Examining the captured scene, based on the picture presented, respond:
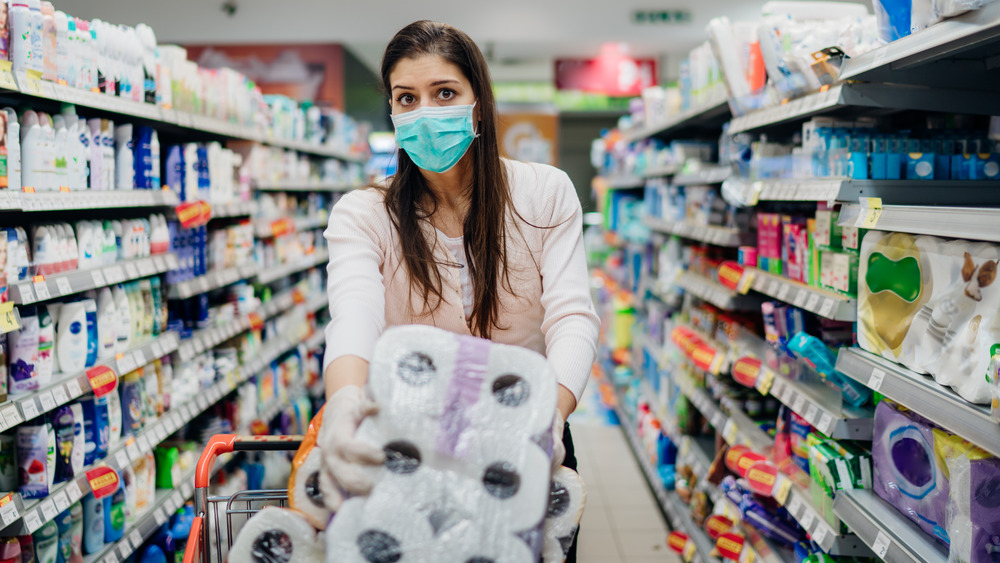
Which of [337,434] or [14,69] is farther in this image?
[14,69]

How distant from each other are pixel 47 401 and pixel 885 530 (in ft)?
7.89

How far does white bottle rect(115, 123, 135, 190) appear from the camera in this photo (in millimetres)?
2826

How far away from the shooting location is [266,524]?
114cm

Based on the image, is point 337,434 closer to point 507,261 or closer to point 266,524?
point 266,524

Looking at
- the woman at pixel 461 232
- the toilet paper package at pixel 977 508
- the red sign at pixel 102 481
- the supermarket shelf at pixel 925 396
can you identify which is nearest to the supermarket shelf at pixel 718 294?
the supermarket shelf at pixel 925 396

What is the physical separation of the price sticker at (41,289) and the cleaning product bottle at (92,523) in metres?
0.81

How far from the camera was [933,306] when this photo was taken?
1697 millimetres

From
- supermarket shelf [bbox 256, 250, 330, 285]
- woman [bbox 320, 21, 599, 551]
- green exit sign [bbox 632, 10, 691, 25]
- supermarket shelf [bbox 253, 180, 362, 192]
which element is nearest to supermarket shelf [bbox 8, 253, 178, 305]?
supermarket shelf [bbox 256, 250, 330, 285]

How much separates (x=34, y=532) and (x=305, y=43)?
714 cm

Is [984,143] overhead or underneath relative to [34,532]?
overhead

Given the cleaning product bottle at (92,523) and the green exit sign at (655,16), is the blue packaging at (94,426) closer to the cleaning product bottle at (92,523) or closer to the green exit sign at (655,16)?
the cleaning product bottle at (92,523)

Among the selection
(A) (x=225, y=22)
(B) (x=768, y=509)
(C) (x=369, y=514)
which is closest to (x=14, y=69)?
(C) (x=369, y=514)

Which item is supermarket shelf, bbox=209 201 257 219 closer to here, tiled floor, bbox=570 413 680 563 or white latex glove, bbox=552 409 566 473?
tiled floor, bbox=570 413 680 563

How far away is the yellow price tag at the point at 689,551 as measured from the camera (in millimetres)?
3426
